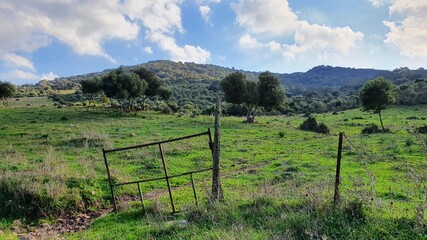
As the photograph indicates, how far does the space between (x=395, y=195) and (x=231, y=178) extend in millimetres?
7888

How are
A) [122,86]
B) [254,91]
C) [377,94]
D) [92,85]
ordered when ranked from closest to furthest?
[377,94] → [254,91] → [122,86] → [92,85]

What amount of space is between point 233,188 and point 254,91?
41.8 metres

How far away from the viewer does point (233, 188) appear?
15539 mm

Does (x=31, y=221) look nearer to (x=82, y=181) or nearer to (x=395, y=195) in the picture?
(x=82, y=181)

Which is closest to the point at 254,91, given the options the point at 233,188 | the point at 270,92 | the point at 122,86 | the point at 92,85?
the point at 270,92

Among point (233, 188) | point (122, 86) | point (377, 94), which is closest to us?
point (233, 188)

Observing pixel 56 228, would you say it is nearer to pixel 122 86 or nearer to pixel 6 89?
pixel 122 86

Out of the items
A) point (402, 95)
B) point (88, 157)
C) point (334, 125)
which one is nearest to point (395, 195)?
point (88, 157)

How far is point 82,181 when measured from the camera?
14.9 m

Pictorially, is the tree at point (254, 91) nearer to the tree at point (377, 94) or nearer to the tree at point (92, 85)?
the tree at point (377, 94)

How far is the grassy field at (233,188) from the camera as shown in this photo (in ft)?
26.6

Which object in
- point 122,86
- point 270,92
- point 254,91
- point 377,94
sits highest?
point 122,86

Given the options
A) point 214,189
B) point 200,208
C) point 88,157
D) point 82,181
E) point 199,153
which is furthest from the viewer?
point 199,153

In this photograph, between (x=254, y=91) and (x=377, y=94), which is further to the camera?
(x=254, y=91)
